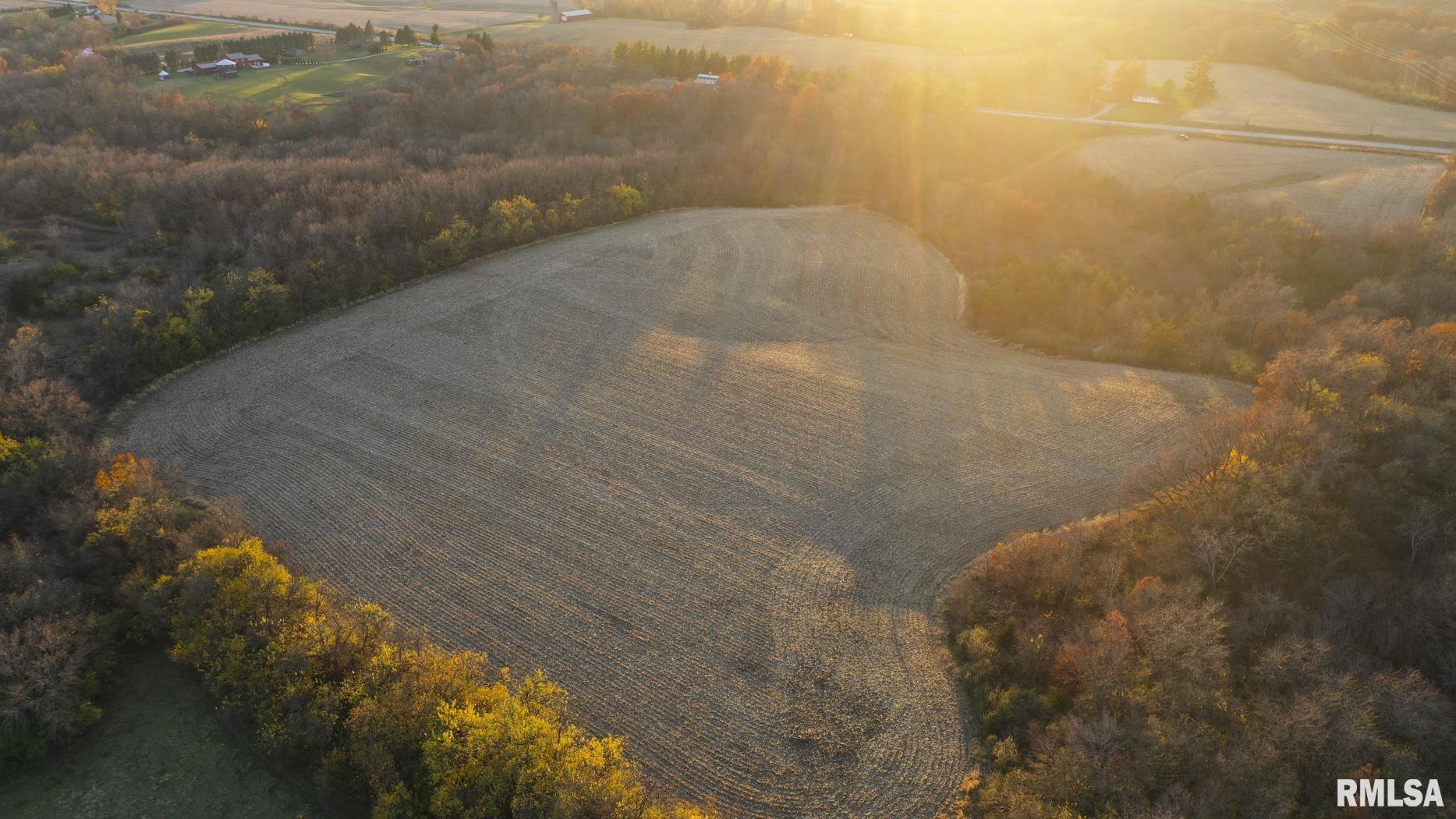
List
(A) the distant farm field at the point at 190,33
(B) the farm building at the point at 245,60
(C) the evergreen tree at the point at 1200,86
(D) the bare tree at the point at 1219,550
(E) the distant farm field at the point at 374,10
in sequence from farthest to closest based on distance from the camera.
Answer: (E) the distant farm field at the point at 374,10, (A) the distant farm field at the point at 190,33, (B) the farm building at the point at 245,60, (C) the evergreen tree at the point at 1200,86, (D) the bare tree at the point at 1219,550

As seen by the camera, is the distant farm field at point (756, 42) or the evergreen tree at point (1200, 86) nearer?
the evergreen tree at point (1200, 86)

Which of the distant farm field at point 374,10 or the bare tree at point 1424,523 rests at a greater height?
the distant farm field at point 374,10

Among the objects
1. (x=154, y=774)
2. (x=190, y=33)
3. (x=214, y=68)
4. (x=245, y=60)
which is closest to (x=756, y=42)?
(x=245, y=60)

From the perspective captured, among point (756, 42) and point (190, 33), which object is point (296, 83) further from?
point (756, 42)

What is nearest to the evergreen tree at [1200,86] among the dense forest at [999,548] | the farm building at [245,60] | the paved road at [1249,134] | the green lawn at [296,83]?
the paved road at [1249,134]

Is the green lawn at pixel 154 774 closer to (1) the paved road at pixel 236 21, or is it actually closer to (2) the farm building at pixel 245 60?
(2) the farm building at pixel 245 60

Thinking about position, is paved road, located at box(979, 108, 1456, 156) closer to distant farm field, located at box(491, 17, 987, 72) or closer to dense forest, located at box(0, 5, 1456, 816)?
distant farm field, located at box(491, 17, 987, 72)
